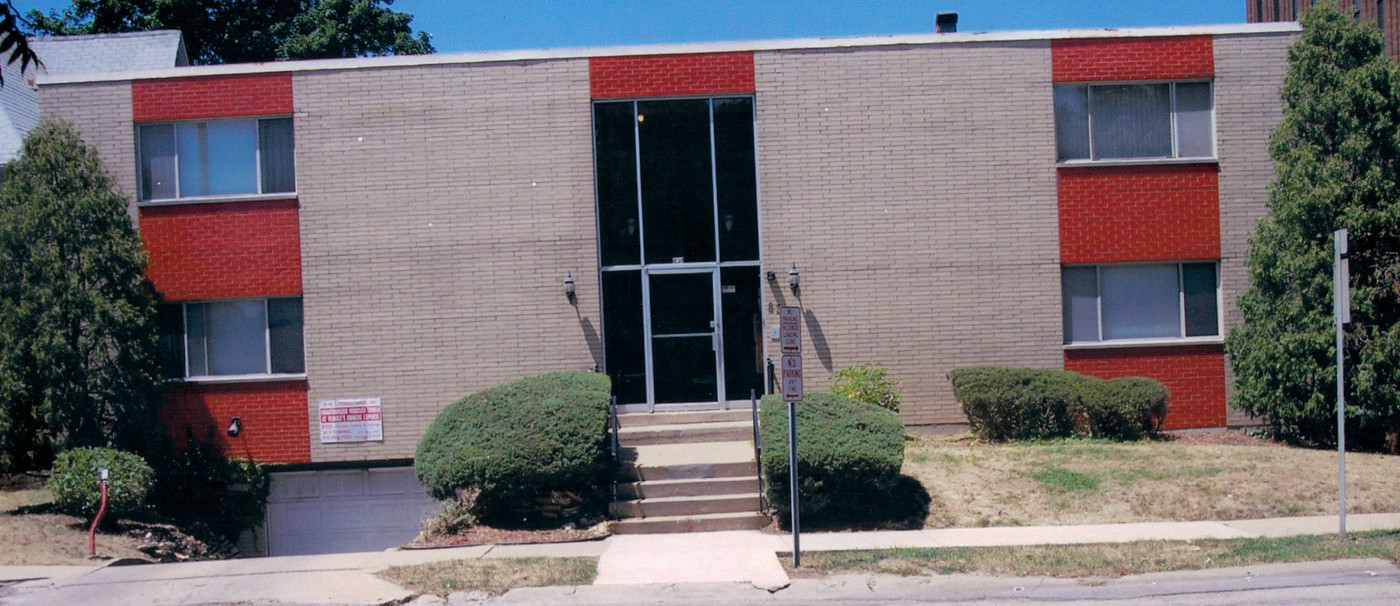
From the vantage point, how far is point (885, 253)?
15625mm

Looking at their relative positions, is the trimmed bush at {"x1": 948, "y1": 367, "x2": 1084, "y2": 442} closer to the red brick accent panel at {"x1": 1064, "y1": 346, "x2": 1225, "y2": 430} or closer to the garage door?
the red brick accent panel at {"x1": 1064, "y1": 346, "x2": 1225, "y2": 430}

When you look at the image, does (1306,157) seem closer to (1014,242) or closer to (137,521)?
(1014,242)

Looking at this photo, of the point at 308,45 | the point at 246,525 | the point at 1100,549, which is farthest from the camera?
the point at 308,45

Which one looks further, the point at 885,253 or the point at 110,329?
the point at 885,253

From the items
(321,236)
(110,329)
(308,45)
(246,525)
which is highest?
(308,45)

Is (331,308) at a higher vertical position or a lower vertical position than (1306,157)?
lower

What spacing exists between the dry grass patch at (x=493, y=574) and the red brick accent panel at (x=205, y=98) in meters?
8.52

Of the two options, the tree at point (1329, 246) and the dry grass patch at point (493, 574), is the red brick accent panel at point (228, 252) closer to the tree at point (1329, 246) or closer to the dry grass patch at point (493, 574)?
the dry grass patch at point (493, 574)

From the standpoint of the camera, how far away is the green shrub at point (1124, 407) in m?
14.4

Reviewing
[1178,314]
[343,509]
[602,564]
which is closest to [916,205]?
[1178,314]

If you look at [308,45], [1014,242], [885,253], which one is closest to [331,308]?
[885,253]

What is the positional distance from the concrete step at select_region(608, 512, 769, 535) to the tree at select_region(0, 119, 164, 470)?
7.08 m

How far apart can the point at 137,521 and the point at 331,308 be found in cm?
381

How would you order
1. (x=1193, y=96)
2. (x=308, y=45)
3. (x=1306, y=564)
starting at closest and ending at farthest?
1. (x=1306, y=564)
2. (x=1193, y=96)
3. (x=308, y=45)
